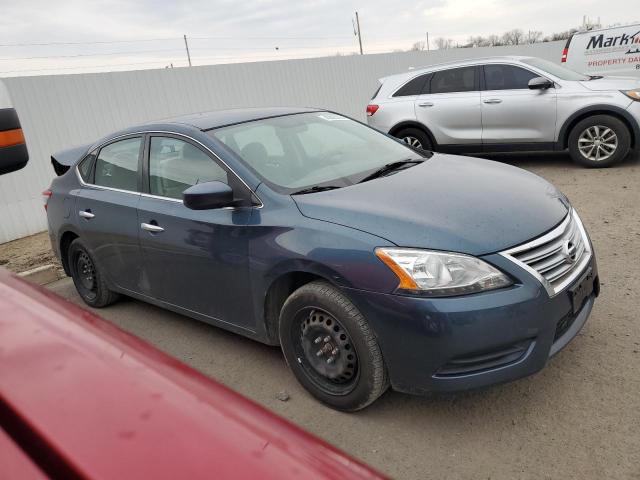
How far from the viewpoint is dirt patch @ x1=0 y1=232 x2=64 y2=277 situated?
6273mm

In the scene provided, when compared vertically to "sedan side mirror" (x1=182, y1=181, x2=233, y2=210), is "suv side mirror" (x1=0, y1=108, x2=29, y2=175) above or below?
above

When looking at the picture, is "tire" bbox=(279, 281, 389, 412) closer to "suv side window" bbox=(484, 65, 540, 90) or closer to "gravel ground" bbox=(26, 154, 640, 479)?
"gravel ground" bbox=(26, 154, 640, 479)

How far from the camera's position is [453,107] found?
8172 mm

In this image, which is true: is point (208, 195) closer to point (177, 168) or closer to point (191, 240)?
point (191, 240)

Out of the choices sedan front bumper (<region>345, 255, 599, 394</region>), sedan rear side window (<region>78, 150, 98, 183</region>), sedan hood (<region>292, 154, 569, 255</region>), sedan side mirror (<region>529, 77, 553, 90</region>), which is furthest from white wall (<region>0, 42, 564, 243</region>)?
sedan front bumper (<region>345, 255, 599, 394</region>)

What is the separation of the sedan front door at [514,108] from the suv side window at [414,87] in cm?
101

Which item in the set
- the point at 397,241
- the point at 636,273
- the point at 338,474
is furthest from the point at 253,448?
the point at 636,273

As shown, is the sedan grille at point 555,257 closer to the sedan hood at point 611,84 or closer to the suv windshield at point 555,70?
the sedan hood at point 611,84

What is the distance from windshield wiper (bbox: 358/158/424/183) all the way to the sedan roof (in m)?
0.95

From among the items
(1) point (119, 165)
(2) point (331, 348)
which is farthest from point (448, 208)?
(1) point (119, 165)

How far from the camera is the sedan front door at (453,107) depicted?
8078mm

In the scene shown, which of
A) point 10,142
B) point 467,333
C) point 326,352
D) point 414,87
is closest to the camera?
point 10,142

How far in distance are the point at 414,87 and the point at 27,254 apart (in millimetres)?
6404

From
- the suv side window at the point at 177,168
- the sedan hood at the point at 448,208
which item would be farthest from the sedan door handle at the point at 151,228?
the sedan hood at the point at 448,208
